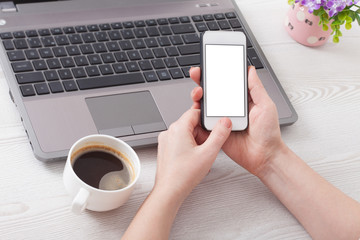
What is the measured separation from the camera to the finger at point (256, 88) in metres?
0.81

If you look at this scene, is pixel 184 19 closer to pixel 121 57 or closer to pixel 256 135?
pixel 121 57

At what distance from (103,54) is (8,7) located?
200mm

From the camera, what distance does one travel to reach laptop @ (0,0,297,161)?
0.82 metres

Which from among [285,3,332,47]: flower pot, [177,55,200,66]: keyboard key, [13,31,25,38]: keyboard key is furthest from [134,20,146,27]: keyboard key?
[285,3,332,47]: flower pot

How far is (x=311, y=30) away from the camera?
103 centimetres

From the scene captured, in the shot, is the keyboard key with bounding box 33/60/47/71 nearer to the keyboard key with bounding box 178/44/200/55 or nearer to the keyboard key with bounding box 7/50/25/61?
the keyboard key with bounding box 7/50/25/61

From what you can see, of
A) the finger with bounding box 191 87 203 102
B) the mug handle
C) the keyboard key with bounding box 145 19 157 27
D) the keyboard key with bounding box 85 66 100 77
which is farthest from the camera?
the keyboard key with bounding box 145 19 157 27

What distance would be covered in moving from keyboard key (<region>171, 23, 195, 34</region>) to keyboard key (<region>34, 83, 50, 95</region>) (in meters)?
0.28

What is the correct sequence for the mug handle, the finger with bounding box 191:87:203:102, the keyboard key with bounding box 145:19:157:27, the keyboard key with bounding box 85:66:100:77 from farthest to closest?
the keyboard key with bounding box 145:19:157:27
the keyboard key with bounding box 85:66:100:77
the finger with bounding box 191:87:203:102
the mug handle

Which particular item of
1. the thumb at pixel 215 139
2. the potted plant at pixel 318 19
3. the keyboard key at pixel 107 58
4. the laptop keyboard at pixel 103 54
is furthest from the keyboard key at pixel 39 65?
the potted plant at pixel 318 19

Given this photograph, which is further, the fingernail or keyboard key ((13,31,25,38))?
keyboard key ((13,31,25,38))

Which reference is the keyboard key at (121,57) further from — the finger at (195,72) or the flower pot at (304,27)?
the flower pot at (304,27)

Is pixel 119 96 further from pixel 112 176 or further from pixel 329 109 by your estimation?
pixel 329 109

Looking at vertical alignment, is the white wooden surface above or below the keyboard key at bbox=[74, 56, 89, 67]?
below
